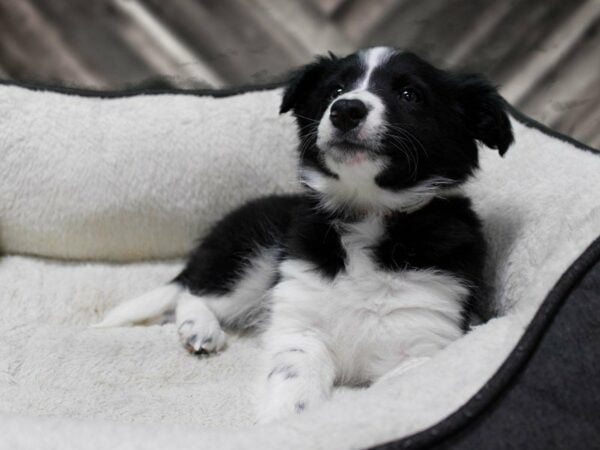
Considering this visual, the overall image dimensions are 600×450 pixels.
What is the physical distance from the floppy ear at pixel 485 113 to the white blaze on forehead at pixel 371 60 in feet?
0.92

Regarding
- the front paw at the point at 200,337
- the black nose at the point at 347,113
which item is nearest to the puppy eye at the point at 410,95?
the black nose at the point at 347,113

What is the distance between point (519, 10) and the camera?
3621 millimetres

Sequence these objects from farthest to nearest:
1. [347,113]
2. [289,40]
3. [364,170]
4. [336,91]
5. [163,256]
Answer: [289,40]
[163,256]
[336,91]
[364,170]
[347,113]

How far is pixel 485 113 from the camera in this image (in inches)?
92.4

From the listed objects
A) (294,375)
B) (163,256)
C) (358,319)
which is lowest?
(163,256)

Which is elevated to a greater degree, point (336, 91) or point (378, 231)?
point (336, 91)

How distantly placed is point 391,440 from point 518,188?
148cm

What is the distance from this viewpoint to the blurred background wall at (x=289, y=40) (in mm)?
3637

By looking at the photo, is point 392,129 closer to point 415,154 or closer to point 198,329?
point 415,154

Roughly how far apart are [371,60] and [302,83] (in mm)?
307

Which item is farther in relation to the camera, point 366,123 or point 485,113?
point 485,113

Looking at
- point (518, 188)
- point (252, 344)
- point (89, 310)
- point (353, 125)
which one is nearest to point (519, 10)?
point (518, 188)

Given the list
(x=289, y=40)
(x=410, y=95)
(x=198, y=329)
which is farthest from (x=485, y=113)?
(x=289, y=40)

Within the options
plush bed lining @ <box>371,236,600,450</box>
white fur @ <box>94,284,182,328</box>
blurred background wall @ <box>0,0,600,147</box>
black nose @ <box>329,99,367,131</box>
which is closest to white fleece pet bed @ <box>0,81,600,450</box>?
plush bed lining @ <box>371,236,600,450</box>
